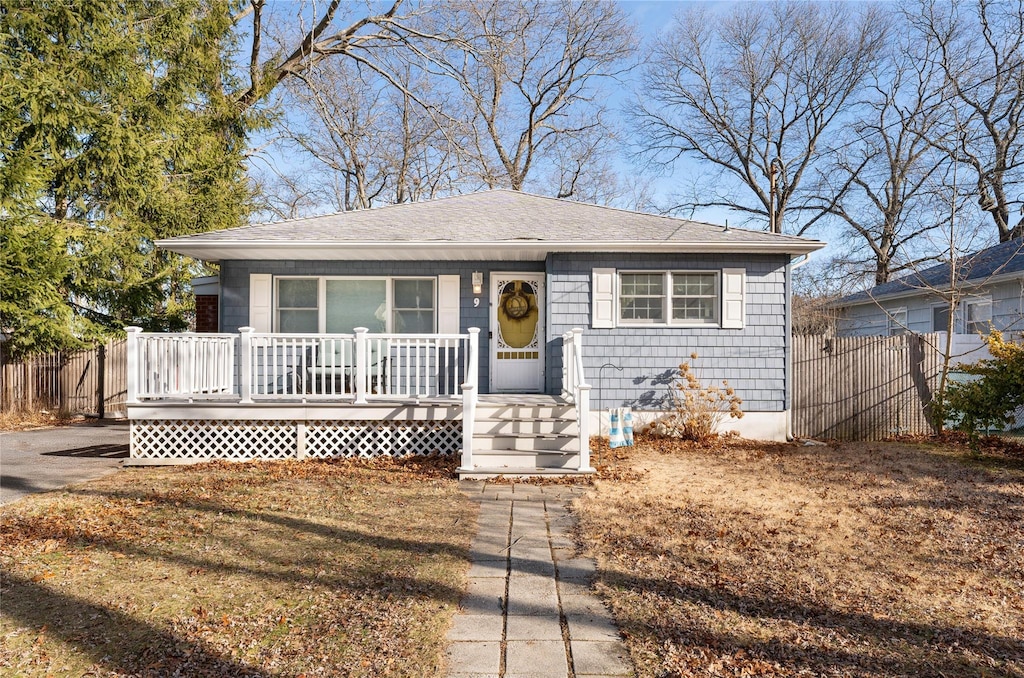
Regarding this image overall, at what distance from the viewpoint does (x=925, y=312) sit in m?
15.1

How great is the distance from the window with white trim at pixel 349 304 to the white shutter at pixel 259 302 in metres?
0.16

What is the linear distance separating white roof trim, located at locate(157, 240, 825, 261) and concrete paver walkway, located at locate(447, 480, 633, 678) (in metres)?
4.75

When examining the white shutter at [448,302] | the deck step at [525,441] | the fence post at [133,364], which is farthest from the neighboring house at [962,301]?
the fence post at [133,364]

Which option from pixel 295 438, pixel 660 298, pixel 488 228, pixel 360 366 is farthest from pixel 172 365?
pixel 660 298

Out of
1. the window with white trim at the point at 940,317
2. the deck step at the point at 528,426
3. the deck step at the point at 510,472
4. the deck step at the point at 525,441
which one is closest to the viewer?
the deck step at the point at 510,472

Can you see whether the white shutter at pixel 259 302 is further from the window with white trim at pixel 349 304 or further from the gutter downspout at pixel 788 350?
the gutter downspout at pixel 788 350

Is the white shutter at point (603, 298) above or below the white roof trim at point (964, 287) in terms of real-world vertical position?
below

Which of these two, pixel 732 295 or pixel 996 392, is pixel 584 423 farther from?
pixel 996 392

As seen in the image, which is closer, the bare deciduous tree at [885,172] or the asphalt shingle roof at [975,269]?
the asphalt shingle roof at [975,269]

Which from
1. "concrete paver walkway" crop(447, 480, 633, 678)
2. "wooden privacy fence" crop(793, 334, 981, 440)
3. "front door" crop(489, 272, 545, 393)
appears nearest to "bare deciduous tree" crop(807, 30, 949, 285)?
"wooden privacy fence" crop(793, 334, 981, 440)

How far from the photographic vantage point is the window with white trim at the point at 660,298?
921 centimetres

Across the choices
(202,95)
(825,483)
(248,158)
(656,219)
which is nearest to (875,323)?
(656,219)

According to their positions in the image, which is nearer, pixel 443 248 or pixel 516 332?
pixel 443 248

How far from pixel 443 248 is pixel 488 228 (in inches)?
39.3
